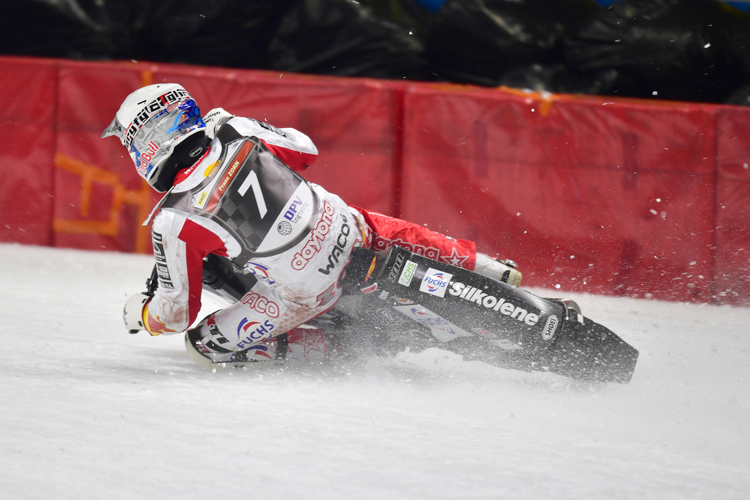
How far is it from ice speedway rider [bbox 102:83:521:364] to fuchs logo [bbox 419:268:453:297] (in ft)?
0.98

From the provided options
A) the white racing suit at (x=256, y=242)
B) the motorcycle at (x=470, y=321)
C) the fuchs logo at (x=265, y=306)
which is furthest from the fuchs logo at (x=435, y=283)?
the fuchs logo at (x=265, y=306)

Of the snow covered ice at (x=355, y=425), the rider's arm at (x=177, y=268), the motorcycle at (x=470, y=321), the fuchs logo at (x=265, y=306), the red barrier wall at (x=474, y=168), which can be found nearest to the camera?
the snow covered ice at (x=355, y=425)

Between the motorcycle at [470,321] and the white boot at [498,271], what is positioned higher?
the white boot at [498,271]

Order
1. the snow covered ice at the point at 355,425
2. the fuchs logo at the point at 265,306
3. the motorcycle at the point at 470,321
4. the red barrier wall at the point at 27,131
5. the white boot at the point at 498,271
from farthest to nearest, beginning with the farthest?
the red barrier wall at the point at 27,131, the white boot at the point at 498,271, the fuchs logo at the point at 265,306, the motorcycle at the point at 470,321, the snow covered ice at the point at 355,425

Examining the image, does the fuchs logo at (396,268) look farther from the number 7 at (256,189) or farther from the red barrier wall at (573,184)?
the red barrier wall at (573,184)

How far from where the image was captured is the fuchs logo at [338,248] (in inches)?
94.8

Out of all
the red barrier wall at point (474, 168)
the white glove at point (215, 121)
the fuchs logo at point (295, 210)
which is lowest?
the fuchs logo at point (295, 210)

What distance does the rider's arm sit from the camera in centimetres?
221

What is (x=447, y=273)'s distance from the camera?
Answer: 93.4 inches

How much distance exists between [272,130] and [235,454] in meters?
1.27

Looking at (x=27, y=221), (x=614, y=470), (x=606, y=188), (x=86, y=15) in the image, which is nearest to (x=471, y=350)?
(x=614, y=470)

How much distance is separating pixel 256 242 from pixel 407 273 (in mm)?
505

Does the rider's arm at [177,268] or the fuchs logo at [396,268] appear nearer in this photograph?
the rider's arm at [177,268]

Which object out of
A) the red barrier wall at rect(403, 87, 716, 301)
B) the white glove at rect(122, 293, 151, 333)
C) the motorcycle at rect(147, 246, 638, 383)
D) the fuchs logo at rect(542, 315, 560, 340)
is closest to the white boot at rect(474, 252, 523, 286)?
the motorcycle at rect(147, 246, 638, 383)
